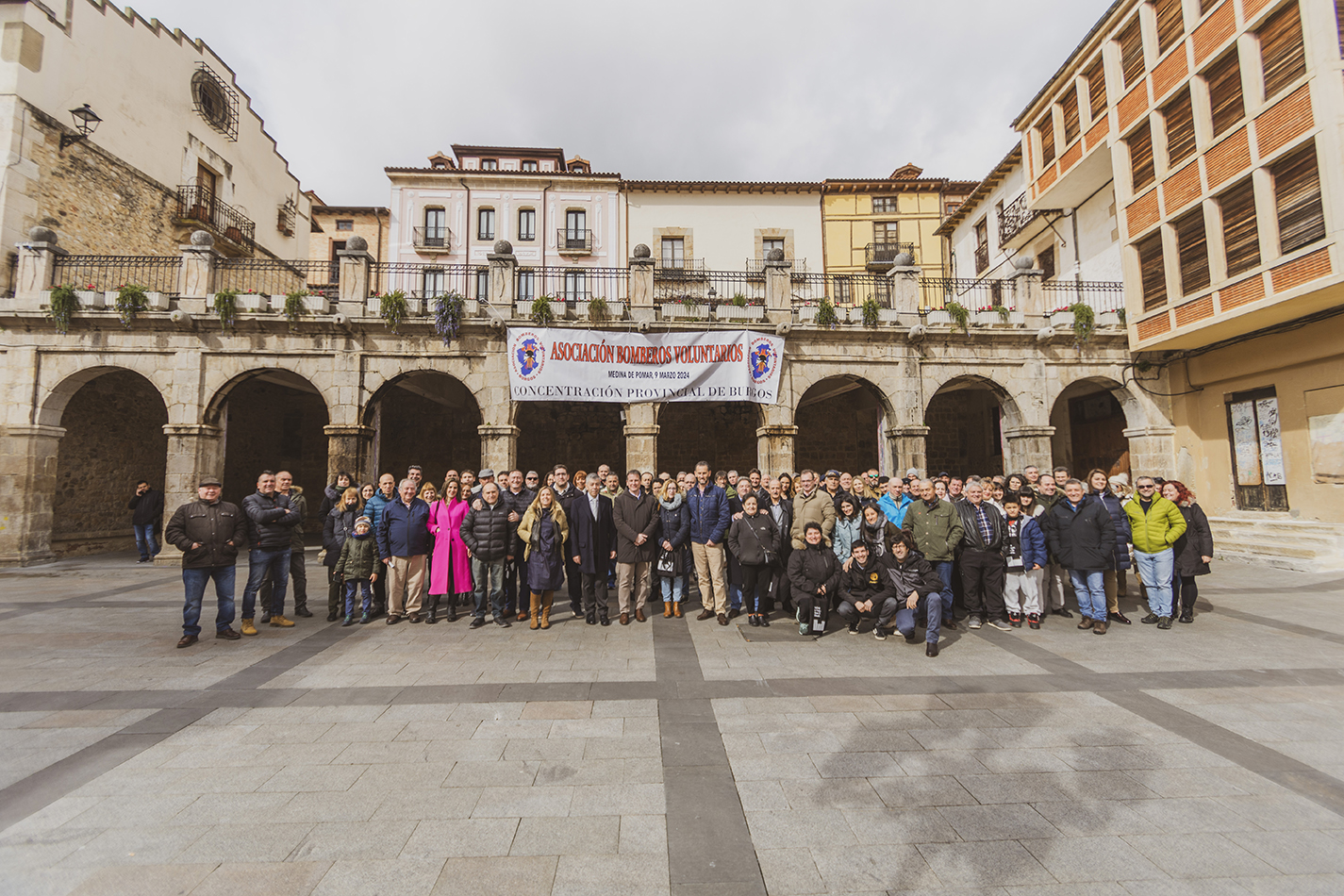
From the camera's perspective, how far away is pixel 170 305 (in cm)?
1177

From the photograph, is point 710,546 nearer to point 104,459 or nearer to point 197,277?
point 197,277

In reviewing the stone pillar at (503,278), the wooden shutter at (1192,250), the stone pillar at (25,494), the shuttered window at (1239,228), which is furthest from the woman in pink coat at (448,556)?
the wooden shutter at (1192,250)

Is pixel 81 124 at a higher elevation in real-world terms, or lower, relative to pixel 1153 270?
higher

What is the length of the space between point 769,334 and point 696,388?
2.08 meters

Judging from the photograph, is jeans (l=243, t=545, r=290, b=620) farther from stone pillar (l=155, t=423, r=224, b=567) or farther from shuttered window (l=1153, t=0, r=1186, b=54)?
shuttered window (l=1153, t=0, r=1186, b=54)

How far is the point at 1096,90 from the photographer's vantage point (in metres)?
13.7

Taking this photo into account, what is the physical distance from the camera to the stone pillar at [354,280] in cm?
1180

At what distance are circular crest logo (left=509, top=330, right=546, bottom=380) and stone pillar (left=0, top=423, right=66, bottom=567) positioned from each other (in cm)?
985

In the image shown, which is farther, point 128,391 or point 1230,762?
point 128,391

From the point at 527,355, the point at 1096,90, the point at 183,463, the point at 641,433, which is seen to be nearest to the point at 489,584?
the point at 641,433

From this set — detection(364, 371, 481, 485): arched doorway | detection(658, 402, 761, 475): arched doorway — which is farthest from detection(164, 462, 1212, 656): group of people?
detection(364, 371, 481, 485): arched doorway

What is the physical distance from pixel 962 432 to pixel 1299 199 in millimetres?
9508

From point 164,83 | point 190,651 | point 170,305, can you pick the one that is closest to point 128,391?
point 170,305

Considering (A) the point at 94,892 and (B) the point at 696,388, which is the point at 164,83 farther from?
(A) the point at 94,892
